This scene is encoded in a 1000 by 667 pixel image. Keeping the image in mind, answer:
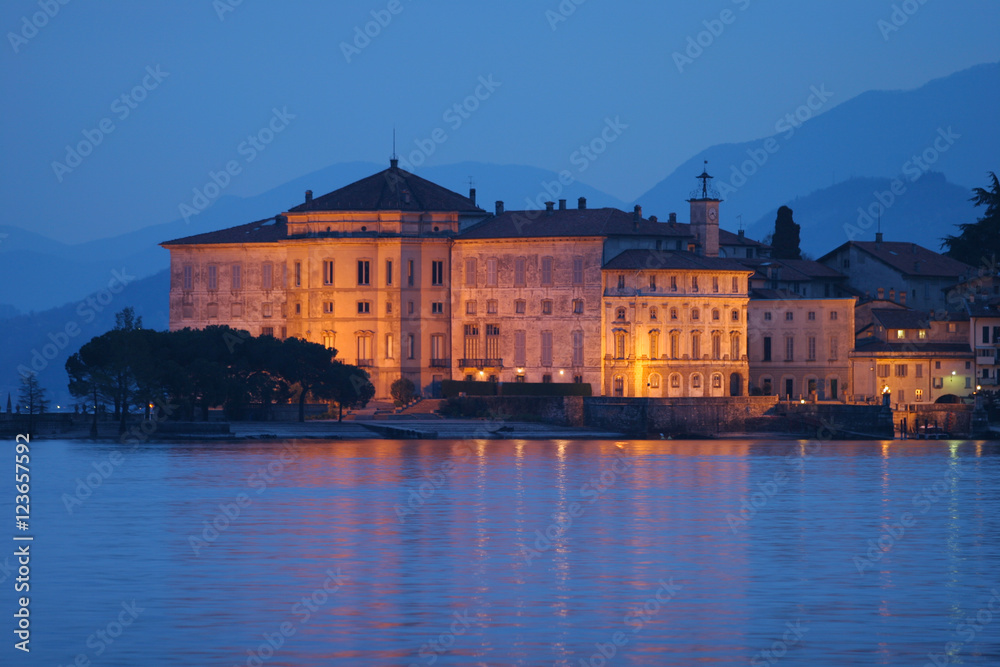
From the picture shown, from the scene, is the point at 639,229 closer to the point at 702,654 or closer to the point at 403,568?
the point at 403,568

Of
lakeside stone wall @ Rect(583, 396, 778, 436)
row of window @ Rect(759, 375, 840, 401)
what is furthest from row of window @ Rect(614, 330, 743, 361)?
lakeside stone wall @ Rect(583, 396, 778, 436)

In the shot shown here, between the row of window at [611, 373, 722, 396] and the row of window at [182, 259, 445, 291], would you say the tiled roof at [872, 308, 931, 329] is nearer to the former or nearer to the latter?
the row of window at [611, 373, 722, 396]

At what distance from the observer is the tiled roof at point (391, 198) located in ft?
313

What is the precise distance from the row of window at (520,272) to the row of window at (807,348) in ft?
37.6

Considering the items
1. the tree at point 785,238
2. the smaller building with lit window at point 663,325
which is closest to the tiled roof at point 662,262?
the smaller building with lit window at point 663,325

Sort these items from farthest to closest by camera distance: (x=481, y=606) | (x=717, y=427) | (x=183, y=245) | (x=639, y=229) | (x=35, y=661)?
(x=183, y=245)
(x=639, y=229)
(x=717, y=427)
(x=481, y=606)
(x=35, y=661)

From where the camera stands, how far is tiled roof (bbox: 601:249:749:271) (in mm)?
90938

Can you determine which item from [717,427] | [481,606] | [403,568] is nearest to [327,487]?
[403,568]

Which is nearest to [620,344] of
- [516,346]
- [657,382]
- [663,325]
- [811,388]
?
[663,325]

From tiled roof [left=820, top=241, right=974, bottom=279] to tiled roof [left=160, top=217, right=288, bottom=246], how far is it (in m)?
31.3

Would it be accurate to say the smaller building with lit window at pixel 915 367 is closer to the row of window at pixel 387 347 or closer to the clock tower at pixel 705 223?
the clock tower at pixel 705 223

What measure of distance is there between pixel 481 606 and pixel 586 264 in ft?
211

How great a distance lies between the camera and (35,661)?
23.9 m

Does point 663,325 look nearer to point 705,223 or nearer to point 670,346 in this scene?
point 670,346
